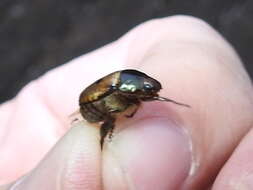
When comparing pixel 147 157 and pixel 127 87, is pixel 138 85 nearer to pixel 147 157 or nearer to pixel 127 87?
pixel 127 87

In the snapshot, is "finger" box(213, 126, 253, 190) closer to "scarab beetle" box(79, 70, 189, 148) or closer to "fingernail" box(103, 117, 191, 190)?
"fingernail" box(103, 117, 191, 190)

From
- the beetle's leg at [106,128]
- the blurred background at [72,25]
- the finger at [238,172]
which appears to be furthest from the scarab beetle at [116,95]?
the blurred background at [72,25]

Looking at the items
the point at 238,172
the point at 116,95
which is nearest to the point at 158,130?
the point at 116,95

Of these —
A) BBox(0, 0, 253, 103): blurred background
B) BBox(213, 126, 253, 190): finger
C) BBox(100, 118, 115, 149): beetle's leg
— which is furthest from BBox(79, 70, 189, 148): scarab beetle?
BBox(0, 0, 253, 103): blurred background

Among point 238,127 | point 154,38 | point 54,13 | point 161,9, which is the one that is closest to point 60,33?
point 54,13

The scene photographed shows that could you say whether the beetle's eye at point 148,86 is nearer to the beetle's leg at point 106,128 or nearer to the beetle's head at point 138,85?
the beetle's head at point 138,85

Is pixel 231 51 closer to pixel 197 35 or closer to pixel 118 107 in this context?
pixel 197 35
